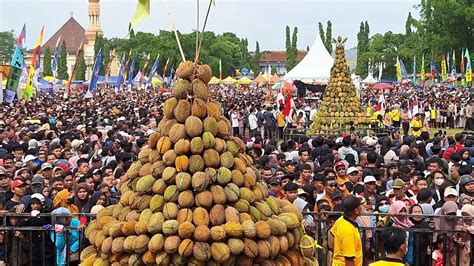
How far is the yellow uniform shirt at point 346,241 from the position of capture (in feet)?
22.9

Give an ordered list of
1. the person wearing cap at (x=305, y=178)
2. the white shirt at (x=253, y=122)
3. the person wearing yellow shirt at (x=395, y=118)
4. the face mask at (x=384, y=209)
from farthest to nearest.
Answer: the person wearing yellow shirt at (x=395, y=118) < the white shirt at (x=253, y=122) < the person wearing cap at (x=305, y=178) < the face mask at (x=384, y=209)

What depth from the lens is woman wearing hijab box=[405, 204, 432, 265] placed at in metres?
8.62

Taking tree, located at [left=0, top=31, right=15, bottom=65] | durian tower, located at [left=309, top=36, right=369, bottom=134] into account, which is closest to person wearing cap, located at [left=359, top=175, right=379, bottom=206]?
durian tower, located at [left=309, top=36, right=369, bottom=134]

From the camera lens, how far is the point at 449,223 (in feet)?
28.2

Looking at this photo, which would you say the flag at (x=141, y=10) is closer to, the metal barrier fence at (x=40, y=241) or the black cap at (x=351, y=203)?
the black cap at (x=351, y=203)

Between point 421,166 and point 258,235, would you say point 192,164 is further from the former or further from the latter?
point 421,166

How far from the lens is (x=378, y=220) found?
8906 mm

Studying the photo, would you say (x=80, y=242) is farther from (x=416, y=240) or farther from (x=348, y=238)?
(x=416, y=240)

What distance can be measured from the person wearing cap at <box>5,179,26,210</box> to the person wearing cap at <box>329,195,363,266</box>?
4484 millimetres

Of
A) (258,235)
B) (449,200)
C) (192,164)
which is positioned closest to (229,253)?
(258,235)

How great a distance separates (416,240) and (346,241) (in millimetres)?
2044

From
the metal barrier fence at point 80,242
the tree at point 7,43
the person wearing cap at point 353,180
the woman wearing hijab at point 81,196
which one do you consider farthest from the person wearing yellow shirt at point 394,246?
the tree at point 7,43

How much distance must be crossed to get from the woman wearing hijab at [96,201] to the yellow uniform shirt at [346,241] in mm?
3223

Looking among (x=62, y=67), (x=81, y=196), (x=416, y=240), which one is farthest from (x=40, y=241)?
(x=62, y=67)
